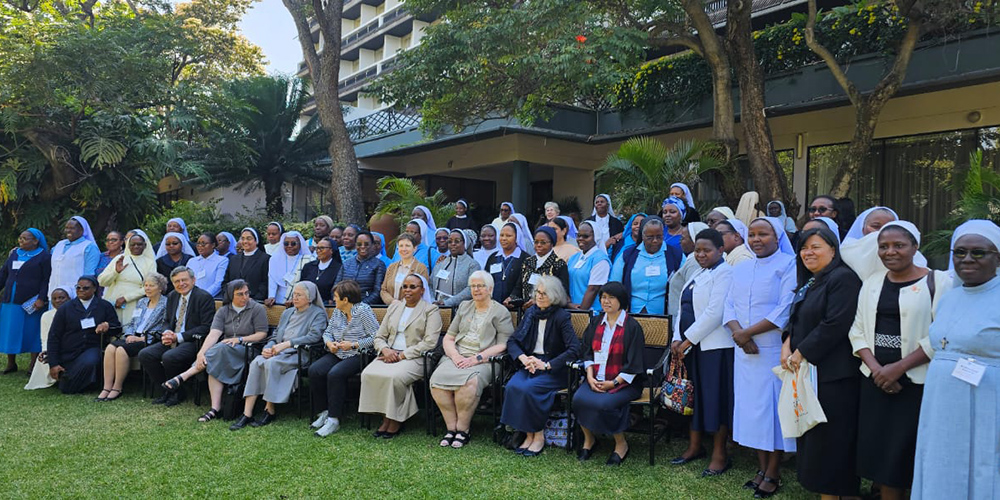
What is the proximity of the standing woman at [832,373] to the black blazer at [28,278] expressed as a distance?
8.64 metres

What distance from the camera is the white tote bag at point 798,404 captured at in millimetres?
3723

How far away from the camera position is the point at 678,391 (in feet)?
16.1

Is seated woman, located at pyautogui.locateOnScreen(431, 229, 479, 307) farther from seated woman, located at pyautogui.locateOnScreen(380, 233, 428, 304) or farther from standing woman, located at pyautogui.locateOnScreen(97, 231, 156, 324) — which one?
standing woman, located at pyautogui.locateOnScreen(97, 231, 156, 324)

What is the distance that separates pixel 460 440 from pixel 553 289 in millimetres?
1439

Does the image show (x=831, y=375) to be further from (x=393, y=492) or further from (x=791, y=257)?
(x=393, y=492)

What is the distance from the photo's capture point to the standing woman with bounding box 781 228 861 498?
3.67 meters

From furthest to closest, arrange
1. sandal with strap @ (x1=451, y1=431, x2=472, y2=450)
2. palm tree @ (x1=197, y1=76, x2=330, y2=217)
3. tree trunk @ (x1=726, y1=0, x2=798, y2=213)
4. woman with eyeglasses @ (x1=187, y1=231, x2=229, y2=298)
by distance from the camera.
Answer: palm tree @ (x1=197, y1=76, x2=330, y2=217)
tree trunk @ (x1=726, y1=0, x2=798, y2=213)
woman with eyeglasses @ (x1=187, y1=231, x2=229, y2=298)
sandal with strap @ (x1=451, y1=431, x2=472, y2=450)

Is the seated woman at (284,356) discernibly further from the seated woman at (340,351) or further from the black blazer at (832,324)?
the black blazer at (832,324)

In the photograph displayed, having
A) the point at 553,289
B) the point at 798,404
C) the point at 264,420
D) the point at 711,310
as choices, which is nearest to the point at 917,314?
the point at 798,404

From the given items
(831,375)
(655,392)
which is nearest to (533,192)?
(655,392)

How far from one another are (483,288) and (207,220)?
11.6 m

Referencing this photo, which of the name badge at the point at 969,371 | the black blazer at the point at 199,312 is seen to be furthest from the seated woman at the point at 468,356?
the name badge at the point at 969,371

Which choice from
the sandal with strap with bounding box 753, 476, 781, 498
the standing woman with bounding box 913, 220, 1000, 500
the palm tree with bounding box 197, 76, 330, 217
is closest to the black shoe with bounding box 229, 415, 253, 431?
the sandal with strap with bounding box 753, 476, 781, 498

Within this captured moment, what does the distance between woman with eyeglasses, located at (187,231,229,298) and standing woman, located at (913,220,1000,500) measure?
7150 millimetres
